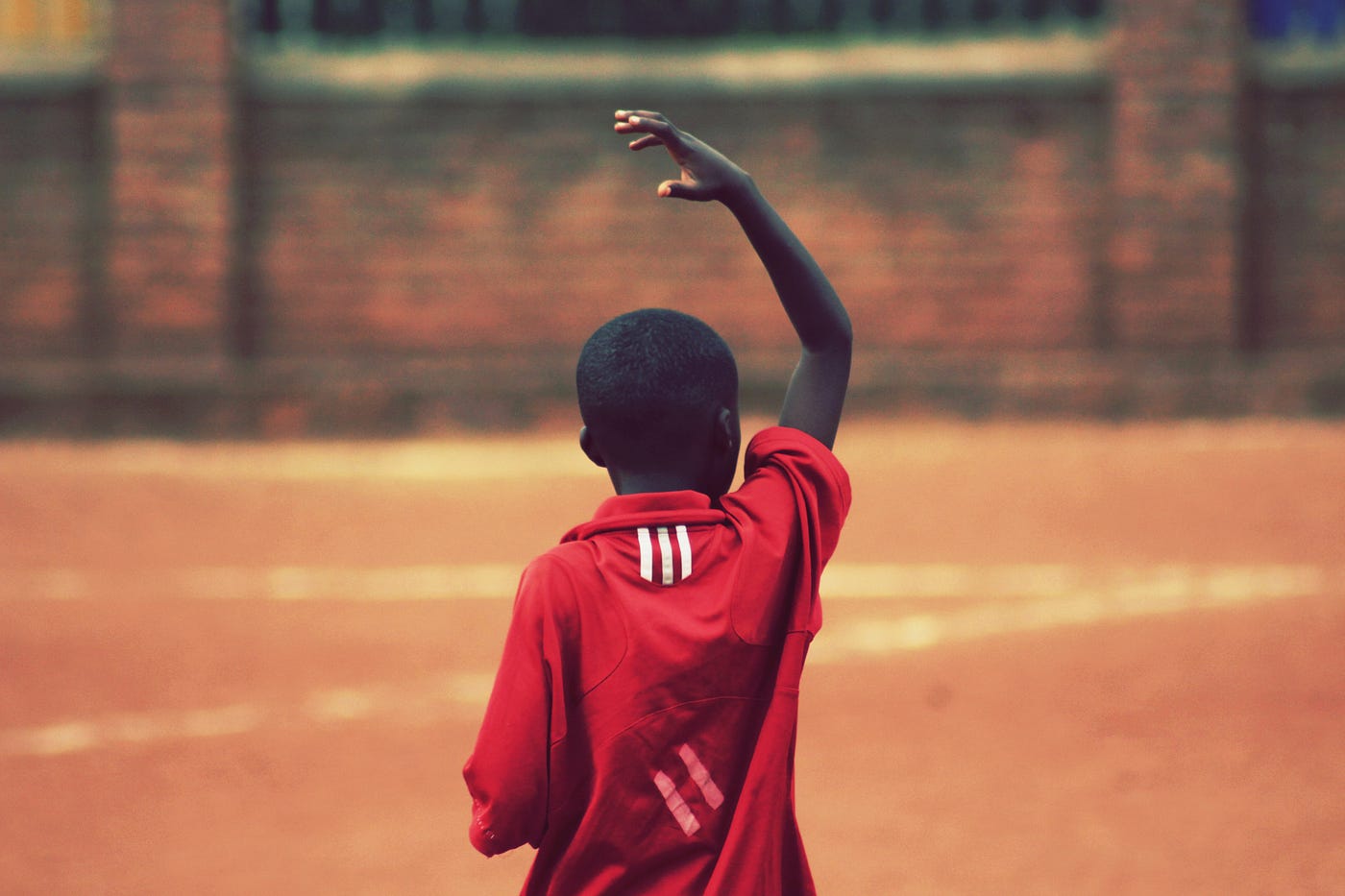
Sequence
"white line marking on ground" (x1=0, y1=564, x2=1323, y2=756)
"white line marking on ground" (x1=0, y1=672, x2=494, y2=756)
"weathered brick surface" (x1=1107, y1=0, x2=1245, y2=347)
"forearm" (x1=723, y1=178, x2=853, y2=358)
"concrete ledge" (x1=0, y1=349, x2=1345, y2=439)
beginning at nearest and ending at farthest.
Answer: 1. "forearm" (x1=723, y1=178, x2=853, y2=358)
2. "white line marking on ground" (x1=0, y1=672, x2=494, y2=756)
3. "white line marking on ground" (x1=0, y1=564, x2=1323, y2=756)
4. "concrete ledge" (x1=0, y1=349, x2=1345, y2=439)
5. "weathered brick surface" (x1=1107, y1=0, x2=1245, y2=347)

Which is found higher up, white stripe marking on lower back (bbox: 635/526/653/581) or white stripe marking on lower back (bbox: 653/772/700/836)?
white stripe marking on lower back (bbox: 635/526/653/581)

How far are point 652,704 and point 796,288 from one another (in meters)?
0.57

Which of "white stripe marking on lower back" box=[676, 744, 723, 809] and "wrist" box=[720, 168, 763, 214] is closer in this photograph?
"white stripe marking on lower back" box=[676, 744, 723, 809]

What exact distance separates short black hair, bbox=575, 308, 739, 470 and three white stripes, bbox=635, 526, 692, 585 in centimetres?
8

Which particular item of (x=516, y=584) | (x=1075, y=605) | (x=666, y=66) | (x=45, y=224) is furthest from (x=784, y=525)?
(x=45, y=224)

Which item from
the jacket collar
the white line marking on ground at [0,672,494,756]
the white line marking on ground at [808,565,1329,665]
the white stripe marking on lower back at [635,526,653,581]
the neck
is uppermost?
the neck

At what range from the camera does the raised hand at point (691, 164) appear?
185 cm

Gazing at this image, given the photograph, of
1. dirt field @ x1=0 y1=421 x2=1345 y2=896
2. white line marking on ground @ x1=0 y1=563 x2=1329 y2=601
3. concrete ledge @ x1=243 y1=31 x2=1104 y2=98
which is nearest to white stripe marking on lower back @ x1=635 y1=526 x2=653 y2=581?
dirt field @ x1=0 y1=421 x2=1345 y2=896

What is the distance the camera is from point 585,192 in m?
13.9

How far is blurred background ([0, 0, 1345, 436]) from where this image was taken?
1334cm

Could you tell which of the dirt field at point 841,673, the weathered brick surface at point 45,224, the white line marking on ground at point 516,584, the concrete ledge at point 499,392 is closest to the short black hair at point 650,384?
the dirt field at point 841,673

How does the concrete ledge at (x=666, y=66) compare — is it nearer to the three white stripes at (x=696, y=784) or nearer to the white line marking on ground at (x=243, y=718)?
the white line marking on ground at (x=243, y=718)

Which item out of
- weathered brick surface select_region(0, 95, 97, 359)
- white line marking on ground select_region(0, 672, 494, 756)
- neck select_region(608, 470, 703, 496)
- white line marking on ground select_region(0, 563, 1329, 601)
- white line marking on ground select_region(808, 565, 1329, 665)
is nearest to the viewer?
neck select_region(608, 470, 703, 496)

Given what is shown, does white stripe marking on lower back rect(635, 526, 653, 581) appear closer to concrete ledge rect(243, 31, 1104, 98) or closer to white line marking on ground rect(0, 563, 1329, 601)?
white line marking on ground rect(0, 563, 1329, 601)
